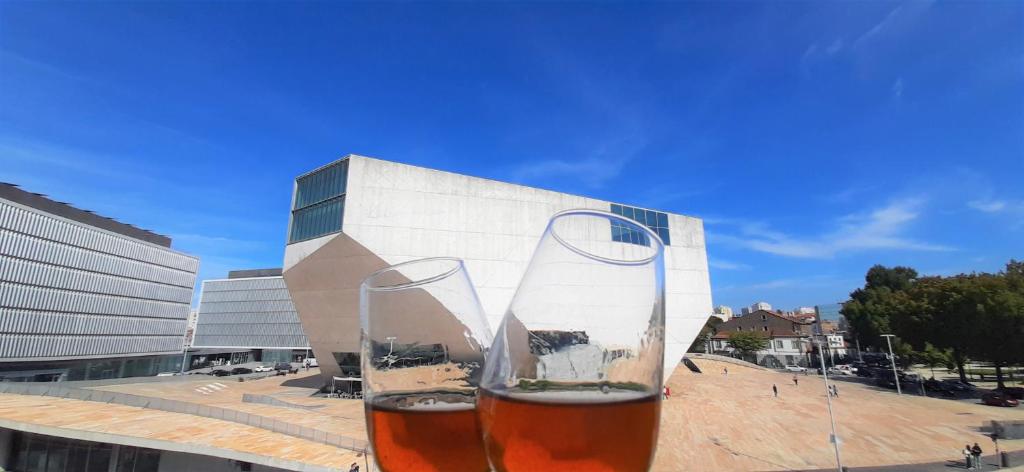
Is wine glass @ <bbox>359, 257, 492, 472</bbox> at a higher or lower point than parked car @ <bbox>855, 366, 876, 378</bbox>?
higher

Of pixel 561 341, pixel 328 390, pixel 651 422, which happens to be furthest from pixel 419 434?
pixel 328 390

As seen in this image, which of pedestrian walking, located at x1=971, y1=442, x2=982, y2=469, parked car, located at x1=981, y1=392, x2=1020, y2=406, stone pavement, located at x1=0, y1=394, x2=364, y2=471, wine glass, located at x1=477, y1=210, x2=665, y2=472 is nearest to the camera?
wine glass, located at x1=477, y1=210, x2=665, y2=472

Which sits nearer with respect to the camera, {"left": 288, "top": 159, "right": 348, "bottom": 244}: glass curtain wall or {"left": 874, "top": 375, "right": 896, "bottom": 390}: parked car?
{"left": 288, "top": 159, "right": 348, "bottom": 244}: glass curtain wall

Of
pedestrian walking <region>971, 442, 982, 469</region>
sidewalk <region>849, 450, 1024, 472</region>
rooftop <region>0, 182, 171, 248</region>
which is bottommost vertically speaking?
sidewalk <region>849, 450, 1024, 472</region>

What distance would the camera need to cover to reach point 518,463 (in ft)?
3.37

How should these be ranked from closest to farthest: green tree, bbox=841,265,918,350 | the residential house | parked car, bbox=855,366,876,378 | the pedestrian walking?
the pedestrian walking → parked car, bbox=855,366,876,378 → green tree, bbox=841,265,918,350 → the residential house

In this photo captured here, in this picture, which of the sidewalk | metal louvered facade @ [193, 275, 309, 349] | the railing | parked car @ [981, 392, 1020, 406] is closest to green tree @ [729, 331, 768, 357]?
parked car @ [981, 392, 1020, 406]

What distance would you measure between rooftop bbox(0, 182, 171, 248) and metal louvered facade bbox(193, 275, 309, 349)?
16.3m

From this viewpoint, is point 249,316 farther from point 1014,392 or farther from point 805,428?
point 1014,392

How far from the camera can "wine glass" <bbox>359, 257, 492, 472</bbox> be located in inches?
52.3

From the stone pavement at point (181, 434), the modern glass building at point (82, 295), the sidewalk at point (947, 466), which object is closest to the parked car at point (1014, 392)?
the sidewalk at point (947, 466)

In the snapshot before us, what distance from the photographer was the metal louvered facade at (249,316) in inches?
2899

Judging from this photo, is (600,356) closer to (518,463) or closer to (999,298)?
(518,463)

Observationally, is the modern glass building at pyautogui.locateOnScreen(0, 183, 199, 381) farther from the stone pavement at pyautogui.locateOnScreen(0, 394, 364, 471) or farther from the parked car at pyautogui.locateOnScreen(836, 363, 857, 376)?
the parked car at pyautogui.locateOnScreen(836, 363, 857, 376)
